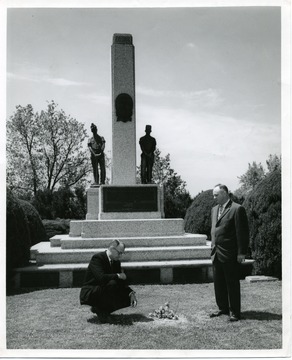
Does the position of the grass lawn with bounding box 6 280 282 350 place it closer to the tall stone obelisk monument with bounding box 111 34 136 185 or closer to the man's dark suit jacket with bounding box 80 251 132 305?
the man's dark suit jacket with bounding box 80 251 132 305

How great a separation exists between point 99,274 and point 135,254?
3340 millimetres

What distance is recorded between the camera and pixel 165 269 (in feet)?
29.1

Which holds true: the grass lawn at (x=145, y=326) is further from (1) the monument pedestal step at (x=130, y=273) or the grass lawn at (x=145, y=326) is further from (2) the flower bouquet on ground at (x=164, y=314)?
(1) the monument pedestal step at (x=130, y=273)

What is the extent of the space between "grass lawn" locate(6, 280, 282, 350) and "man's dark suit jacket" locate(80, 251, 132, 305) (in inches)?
16.9

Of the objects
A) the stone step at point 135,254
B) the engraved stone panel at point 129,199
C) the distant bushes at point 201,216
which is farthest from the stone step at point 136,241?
the distant bushes at point 201,216

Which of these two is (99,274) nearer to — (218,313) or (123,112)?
(218,313)

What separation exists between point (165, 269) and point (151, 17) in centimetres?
510

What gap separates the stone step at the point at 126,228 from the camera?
999 centimetres

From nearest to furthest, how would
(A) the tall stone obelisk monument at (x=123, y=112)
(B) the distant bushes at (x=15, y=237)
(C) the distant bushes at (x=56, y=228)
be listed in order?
(B) the distant bushes at (x=15, y=237)
(A) the tall stone obelisk monument at (x=123, y=112)
(C) the distant bushes at (x=56, y=228)

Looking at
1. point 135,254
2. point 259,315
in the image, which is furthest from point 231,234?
point 135,254

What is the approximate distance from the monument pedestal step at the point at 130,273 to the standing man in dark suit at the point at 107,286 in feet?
8.41

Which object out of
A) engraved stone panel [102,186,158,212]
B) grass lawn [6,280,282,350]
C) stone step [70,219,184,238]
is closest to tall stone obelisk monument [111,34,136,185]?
engraved stone panel [102,186,158,212]

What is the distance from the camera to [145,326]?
572cm
